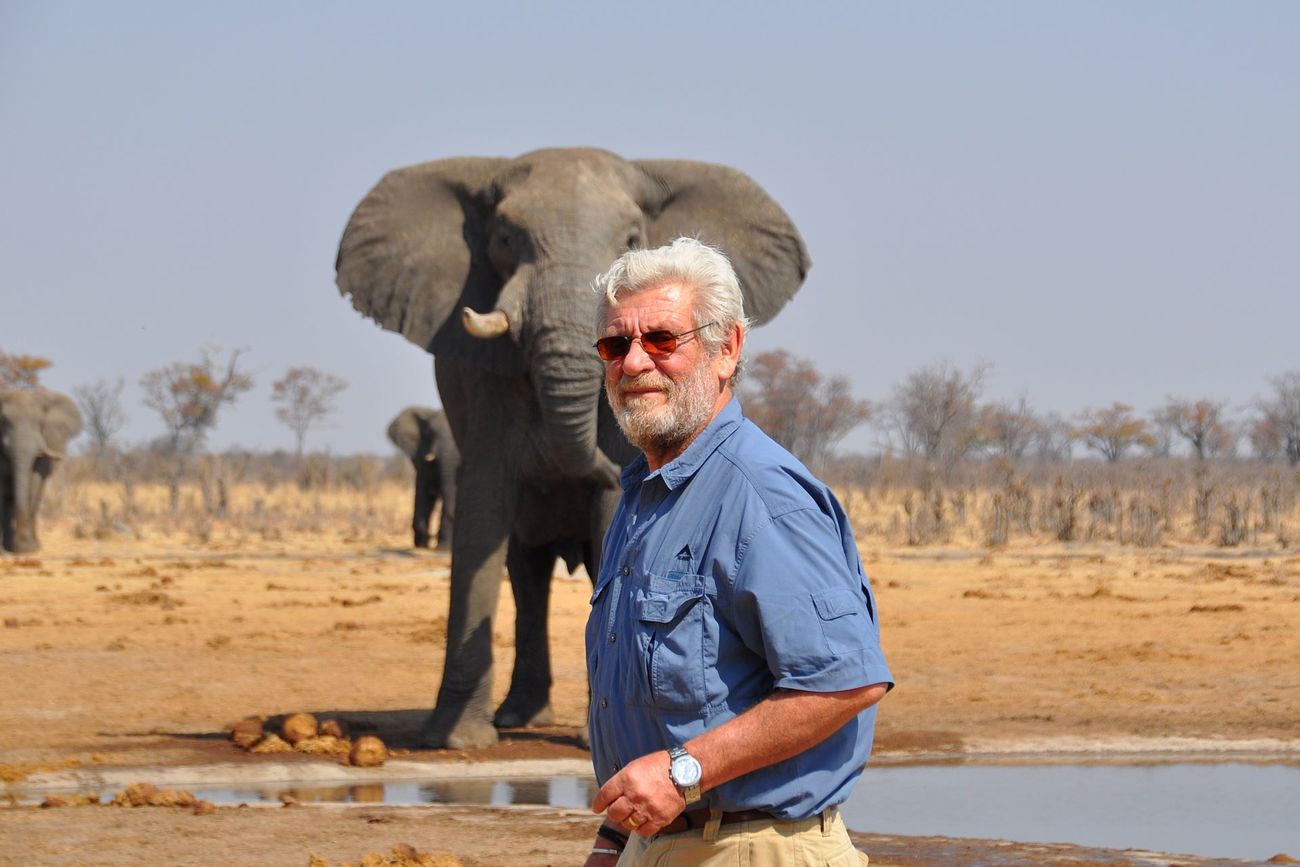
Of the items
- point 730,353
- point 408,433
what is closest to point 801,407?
point 408,433

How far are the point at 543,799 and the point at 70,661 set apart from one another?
5328 mm

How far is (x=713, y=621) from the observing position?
122 inches

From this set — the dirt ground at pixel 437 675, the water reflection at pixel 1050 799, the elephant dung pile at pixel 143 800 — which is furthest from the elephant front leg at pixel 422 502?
the elephant dung pile at pixel 143 800

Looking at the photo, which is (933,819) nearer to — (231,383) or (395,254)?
(395,254)

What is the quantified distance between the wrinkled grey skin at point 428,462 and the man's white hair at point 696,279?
2127cm

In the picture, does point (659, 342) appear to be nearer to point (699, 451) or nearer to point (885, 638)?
point (699, 451)

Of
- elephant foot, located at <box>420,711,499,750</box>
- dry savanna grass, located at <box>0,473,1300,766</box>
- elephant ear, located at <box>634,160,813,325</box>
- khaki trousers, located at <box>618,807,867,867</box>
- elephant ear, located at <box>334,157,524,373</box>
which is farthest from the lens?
dry savanna grass, located at <box>0,473,1300,766</box>

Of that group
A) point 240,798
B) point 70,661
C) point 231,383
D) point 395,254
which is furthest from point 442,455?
point 231,383

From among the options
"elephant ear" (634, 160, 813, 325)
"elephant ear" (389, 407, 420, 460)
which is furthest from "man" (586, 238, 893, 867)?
"elephant ear" (389, 407, 420, 460)

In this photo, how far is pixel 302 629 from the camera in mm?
15188

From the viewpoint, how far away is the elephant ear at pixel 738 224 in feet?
33.2

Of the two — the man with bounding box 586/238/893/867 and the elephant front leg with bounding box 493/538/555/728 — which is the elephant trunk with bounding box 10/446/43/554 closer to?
the elephant front leg with bounding box 493/538/555/728

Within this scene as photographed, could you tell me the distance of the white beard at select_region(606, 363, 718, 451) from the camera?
3322mm

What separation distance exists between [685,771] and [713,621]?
239mm
